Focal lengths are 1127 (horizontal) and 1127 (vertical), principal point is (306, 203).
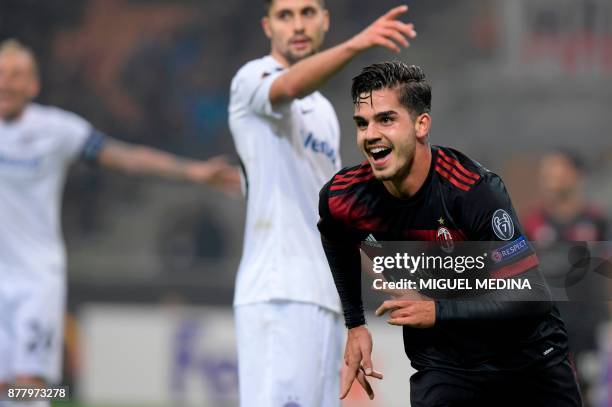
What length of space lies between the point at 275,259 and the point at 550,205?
4.04m

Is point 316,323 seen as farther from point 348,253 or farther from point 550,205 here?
point 550,205

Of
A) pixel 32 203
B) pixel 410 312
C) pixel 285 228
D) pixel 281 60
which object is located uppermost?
pixel 281 60

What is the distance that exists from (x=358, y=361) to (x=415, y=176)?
0.76 metres

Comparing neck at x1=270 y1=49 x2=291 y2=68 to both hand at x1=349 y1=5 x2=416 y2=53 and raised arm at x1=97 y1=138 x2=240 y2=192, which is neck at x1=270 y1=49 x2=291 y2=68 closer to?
hand at x1=349 y1=5 x2=416 y2=53

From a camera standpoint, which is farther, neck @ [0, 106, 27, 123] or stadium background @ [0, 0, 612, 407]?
stadium background @ [0, 0, 612, 407]

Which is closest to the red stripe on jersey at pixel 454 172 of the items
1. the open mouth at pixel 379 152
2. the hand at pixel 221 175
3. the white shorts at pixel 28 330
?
the open mouth at pixel 379 152

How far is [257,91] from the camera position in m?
5.11

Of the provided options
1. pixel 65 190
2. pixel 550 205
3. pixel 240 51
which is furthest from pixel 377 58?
pixel 550 205

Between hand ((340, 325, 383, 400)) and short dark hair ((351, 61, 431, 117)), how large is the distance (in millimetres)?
923

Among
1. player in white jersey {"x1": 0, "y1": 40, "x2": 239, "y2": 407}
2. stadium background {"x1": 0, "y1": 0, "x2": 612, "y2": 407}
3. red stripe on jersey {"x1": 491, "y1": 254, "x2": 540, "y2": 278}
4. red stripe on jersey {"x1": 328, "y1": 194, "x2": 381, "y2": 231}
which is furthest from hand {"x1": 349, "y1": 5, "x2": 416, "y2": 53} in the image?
stadium background {"x1": 0, "y1": 0, "x2": 612, "y2": 407}

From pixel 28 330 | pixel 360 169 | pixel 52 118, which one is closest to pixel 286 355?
pixel 360 169

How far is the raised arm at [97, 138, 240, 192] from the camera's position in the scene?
21.1ft

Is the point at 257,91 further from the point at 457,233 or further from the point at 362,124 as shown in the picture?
the point at 457,233

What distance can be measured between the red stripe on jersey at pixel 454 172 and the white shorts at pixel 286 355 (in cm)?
114
